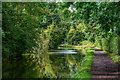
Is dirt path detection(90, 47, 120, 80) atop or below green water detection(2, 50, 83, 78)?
atop

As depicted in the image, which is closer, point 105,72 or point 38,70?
point 105,72

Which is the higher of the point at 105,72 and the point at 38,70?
the point at 105,72

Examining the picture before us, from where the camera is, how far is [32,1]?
780 cm

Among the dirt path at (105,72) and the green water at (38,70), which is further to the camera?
the green water at (38,70)

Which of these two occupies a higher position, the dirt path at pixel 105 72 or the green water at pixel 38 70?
the dirt path at pixel 105 72

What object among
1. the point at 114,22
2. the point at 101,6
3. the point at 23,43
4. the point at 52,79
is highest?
the point at 101,6

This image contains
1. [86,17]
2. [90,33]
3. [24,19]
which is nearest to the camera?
[86,17]

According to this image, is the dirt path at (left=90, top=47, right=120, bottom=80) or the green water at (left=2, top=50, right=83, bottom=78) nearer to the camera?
the dirt path at (left=90, top=47, right=120, bottom=80)

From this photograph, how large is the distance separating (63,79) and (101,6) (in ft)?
15.9

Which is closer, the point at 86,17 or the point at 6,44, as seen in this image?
the point at 6,44

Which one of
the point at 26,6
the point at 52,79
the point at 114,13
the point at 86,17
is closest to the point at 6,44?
the point at 52,79

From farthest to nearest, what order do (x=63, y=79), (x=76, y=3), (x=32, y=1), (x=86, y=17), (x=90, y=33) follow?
(x=90, y=33) < (x=86, y=17) < (x=76, y=3) < (x=63, y=79) < (x=32, y=1)

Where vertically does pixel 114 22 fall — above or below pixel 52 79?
above

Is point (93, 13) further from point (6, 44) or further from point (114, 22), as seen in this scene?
point (6, 44)
